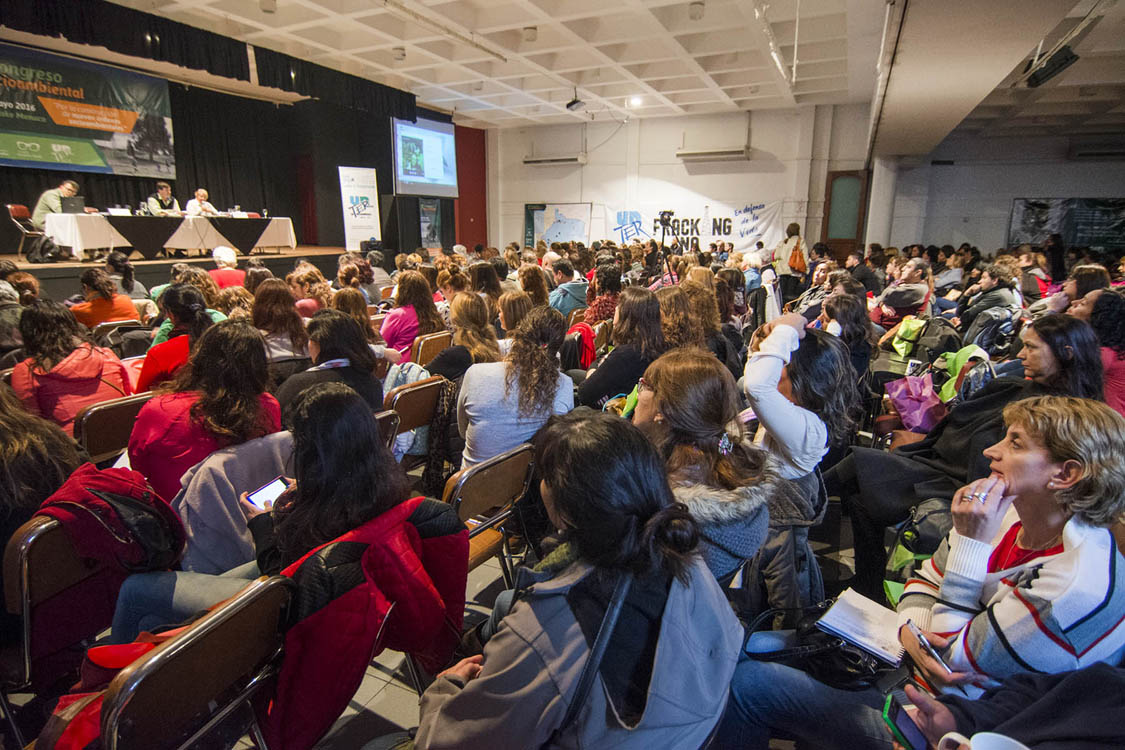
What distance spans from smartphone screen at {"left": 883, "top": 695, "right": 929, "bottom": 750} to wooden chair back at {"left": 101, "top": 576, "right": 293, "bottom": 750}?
4.12 ft

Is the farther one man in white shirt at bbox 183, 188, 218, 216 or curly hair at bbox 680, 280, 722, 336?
man in white shirt at bbox 183, 188, 218, 216

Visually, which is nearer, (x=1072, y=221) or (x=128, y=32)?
(x=128, y=32)

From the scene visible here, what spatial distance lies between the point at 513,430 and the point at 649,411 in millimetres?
896

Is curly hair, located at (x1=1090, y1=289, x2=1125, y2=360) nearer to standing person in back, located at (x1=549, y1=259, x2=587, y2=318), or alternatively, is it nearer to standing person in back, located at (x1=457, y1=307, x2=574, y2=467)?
standing person in back, located at (x1=457, y1=307, x2=574, y2=467)

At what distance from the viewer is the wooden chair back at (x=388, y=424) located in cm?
215

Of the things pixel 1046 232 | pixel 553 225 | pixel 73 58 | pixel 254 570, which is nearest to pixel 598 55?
pixel 553 225

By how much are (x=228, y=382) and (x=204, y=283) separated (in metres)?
2.63

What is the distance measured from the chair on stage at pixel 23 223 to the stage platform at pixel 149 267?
0.31 metres

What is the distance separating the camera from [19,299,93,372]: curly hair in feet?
7.84

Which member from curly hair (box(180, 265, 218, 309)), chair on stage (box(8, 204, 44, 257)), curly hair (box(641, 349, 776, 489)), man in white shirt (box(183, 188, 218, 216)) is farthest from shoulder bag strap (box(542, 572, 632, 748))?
man in white shirt (box(183, 188, 218, 216))

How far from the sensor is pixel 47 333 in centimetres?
243

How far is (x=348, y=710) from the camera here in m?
1.75

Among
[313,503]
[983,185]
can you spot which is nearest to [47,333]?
[313,503]

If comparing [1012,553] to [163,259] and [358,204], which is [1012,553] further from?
[358,204]
